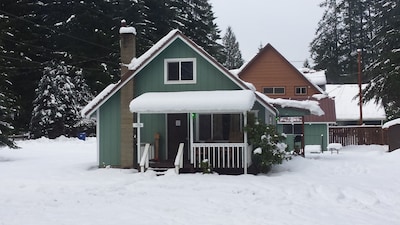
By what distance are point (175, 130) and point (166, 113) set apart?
3.18 ft

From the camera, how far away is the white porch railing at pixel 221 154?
15672mm

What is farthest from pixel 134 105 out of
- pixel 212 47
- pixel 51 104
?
pixel 212 47

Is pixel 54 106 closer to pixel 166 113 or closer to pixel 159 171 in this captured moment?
pixel 166 113

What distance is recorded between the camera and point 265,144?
51.2 feet

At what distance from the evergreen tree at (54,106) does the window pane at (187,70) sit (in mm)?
19330

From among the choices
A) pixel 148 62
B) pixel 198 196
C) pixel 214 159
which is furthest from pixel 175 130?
pixel 198 196

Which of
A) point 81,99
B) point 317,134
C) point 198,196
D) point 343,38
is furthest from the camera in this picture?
point 343,38

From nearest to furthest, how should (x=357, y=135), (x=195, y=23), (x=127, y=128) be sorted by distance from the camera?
(x=127, y=128), (x=357, y=135), (x=195, y=23)

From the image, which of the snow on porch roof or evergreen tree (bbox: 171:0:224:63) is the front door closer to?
the snow on porch roof

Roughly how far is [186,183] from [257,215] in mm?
4585

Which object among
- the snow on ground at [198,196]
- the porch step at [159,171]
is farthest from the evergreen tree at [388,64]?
the porch step at [159,171]

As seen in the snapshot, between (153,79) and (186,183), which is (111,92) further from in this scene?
(186,183)

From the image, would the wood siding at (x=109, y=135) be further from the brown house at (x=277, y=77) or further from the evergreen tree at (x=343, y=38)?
the evergreen tree at (x=343, y=38)

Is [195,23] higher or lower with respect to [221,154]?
higher
